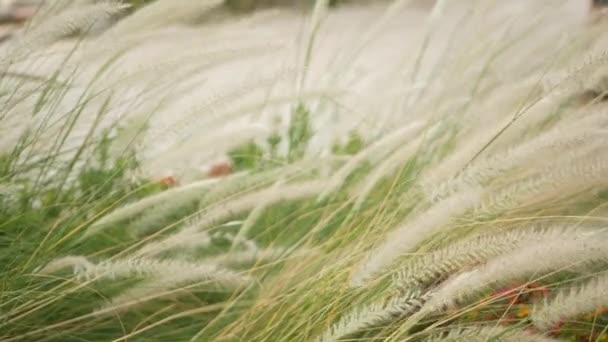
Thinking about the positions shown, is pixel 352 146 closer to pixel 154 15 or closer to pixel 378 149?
pixel 378 149

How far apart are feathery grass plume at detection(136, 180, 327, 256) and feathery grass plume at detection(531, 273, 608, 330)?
407mm

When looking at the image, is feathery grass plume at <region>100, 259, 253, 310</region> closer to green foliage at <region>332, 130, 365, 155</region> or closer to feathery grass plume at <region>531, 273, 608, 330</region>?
feathery grass plume at <region>531, 273, 608, 330</region>

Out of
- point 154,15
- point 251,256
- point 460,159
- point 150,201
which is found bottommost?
point 251,256

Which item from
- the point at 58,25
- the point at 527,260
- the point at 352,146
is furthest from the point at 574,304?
the point at 352,146

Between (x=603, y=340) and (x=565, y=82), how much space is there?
0.35 m

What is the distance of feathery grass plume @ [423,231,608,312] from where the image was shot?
94 cm

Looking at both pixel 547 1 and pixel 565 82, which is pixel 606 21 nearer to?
pixel 547 1

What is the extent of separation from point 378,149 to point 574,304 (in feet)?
1.53

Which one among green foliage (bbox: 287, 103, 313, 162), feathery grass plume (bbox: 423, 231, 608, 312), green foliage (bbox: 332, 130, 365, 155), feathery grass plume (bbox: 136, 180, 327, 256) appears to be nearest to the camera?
feathery grass plume (bbox: 423, 231, 608, 312)

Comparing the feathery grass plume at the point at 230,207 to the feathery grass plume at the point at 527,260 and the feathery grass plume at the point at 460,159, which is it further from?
the feathery grass plume at the point at 527,260

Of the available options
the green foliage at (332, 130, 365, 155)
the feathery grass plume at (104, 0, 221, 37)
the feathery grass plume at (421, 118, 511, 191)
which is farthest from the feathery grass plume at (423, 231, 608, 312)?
the green foliage at (332, 130, 365, 155)

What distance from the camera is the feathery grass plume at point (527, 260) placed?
3.07 ft

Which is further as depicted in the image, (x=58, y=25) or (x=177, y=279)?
(x=58, y=25)

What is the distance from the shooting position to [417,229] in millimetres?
996
